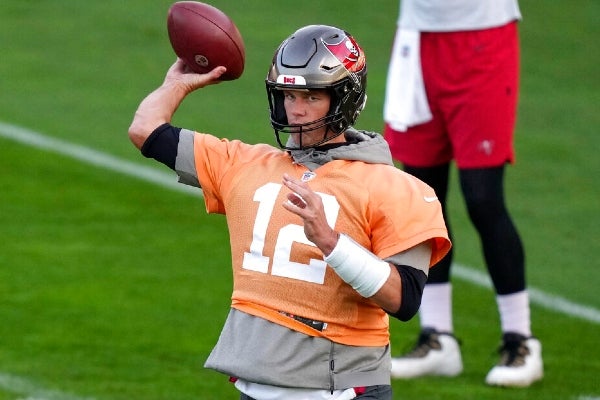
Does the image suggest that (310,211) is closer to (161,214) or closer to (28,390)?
(28,390)

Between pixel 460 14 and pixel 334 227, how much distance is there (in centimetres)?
303

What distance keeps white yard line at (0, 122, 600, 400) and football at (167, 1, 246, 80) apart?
92.6 inches

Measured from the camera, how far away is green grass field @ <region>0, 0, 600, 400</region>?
7.32 m

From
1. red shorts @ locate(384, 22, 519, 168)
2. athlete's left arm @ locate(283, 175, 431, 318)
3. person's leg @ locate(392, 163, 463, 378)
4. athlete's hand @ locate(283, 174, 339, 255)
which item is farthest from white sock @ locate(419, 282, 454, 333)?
athlete's hand @ locate(283, 174, 339, 255)

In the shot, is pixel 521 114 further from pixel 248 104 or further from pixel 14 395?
pixel 14 395

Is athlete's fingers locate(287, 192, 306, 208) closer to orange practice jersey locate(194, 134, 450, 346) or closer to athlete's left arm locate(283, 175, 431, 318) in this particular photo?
athlete's left arm locate(283, 175, 431, 318)

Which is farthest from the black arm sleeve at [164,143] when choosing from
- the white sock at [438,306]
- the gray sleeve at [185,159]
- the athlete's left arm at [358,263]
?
the white sock at [438,306]

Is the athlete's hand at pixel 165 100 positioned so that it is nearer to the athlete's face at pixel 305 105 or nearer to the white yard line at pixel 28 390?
the athlete's face at pixel 305 105

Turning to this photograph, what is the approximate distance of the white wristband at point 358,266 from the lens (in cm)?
439

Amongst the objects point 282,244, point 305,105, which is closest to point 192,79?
point 305,105

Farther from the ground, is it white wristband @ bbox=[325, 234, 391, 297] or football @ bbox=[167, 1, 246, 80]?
football @ bbox=[167, 1, 246, 80]

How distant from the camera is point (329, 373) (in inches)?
183

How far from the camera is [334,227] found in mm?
4617

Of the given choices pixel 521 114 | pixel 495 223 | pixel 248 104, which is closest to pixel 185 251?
pixel 495 223
